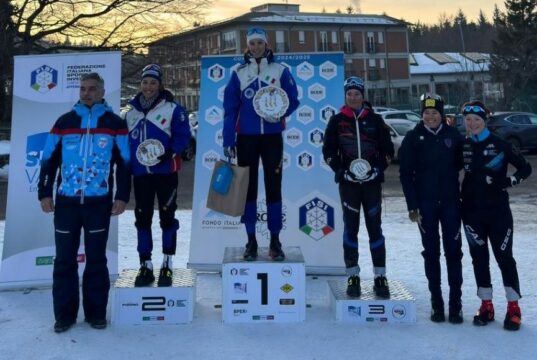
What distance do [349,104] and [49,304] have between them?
3105mm

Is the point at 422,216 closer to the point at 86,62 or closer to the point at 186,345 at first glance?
the point at 186,345

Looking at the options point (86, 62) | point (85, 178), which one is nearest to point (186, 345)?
point (85, 178)

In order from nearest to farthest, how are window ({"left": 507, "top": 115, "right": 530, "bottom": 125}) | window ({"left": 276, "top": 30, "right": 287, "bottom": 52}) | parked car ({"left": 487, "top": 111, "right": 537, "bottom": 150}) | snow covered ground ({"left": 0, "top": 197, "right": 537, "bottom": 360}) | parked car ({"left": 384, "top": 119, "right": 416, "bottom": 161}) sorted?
snow covered ground ({"left": 0, "top": 197, "right": 537, "bottom": 360}), parked car ({"left": 384, "top": 119, "right": 416, "bottom": 161}), parked car ({"left": 487, "top": 111, "right": 537, "bottom": 150}), window ({"left": 507, "top": 115, "right": 530, "bottom": 125}), window ({"left": 276, "top": 30, "right": 287, "bottom": 52})

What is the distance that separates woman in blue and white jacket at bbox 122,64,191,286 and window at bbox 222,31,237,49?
52083 millimetres

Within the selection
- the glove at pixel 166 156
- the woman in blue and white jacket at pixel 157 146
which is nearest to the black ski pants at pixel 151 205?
the woman in blue and white jacket at pixel 157 146

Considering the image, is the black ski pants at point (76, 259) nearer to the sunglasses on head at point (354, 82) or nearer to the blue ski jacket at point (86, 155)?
the blue ski jacket at point (86, 155)

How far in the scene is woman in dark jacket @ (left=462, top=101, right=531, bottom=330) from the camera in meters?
4.43

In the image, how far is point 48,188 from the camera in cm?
459

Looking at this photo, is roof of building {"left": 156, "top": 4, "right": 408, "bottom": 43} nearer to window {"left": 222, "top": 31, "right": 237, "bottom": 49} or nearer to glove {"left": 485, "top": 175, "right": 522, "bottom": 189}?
window {"left": 222, "top": 31, "right": 237, "bottom": 49}

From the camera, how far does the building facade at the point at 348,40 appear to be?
57344mm

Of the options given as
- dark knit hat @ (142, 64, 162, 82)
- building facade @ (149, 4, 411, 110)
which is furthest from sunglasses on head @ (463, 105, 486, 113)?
building facade @ (149, 4, 411, 110)

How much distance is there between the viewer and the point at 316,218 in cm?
640

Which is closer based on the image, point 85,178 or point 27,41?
point 85,178

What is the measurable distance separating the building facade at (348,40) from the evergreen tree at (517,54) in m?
10.6
